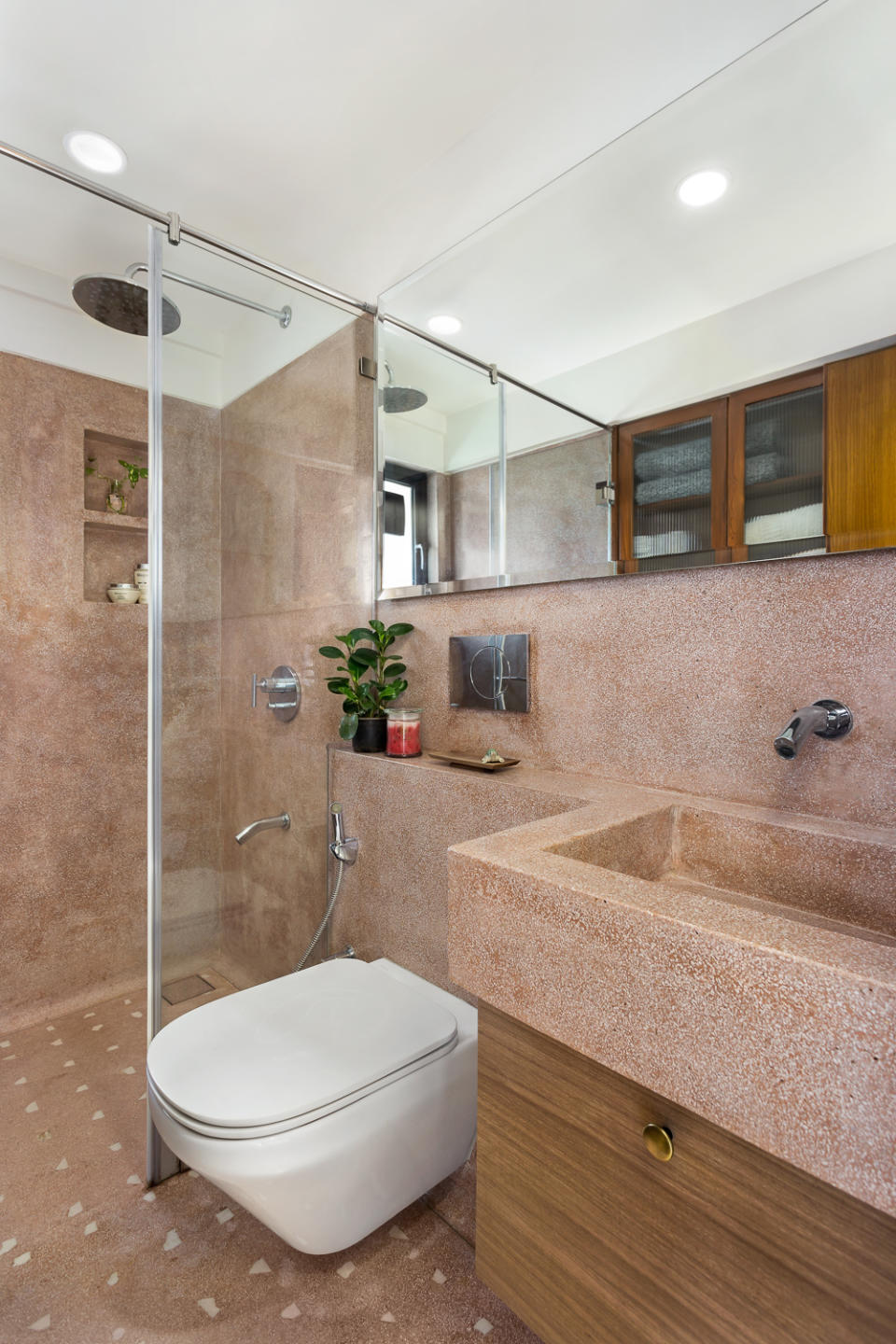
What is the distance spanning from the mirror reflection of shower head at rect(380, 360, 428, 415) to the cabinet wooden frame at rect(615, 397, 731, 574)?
0.68 meters

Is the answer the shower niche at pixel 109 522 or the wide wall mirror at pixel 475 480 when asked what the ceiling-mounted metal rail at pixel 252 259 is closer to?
the wide wall mirror at pixel 475 480

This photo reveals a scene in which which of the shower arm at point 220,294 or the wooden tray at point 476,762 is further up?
the shower arm at point 220,294

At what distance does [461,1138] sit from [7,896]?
5.29 ft

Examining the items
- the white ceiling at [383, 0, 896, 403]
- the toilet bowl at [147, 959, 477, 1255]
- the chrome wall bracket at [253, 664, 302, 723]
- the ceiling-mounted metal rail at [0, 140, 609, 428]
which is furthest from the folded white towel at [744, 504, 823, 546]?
the chrome wall bracket at [253, 664, 302, 723]

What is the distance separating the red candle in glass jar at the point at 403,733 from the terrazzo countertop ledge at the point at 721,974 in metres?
0.73

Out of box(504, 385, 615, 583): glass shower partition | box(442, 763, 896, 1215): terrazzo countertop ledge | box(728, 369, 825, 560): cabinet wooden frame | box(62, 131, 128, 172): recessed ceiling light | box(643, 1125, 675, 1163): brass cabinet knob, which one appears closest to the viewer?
box(442, 763, 896, 1215): terrazzo countertop ledge

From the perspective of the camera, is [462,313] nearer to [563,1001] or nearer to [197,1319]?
[563,1001]

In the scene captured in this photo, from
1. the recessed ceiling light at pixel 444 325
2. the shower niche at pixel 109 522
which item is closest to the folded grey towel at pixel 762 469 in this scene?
the recessed ceiling light at pixel 444 325

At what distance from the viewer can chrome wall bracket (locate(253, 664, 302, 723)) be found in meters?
1.70

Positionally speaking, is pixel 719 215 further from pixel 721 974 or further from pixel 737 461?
pixel 721 974

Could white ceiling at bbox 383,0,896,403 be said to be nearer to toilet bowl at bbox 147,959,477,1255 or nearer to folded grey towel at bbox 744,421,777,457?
folded grey towel at bbox 744,421,777,457

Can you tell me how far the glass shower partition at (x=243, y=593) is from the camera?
1.51 m

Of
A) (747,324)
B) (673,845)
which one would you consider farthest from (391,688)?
(747,324)

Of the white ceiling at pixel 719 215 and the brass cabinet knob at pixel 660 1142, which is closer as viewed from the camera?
the brass cabinet knob at pixel 660 1142
